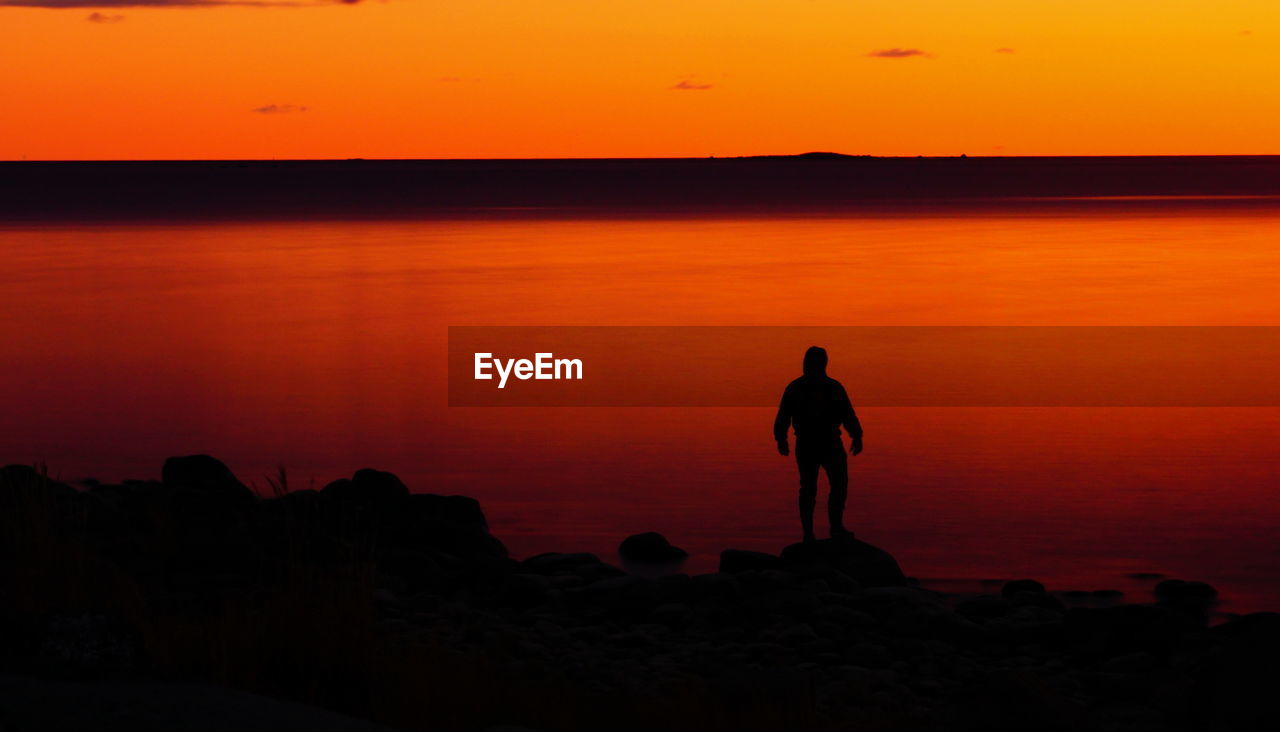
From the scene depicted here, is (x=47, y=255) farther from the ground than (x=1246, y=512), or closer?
farther from the ground

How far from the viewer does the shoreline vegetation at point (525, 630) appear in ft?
30.6

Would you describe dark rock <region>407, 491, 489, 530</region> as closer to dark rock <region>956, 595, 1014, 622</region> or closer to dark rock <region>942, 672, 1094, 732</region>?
dark rock <region>956, 595, 1014, 622</region>

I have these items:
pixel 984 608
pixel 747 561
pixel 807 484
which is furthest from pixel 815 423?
pixel 984 608

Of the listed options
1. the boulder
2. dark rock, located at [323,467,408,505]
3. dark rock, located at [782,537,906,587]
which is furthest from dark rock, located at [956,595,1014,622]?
dark rock, located at [323,467,408,505]

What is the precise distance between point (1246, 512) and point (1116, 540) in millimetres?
2223

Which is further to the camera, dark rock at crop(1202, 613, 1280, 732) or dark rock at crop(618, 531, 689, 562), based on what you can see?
dark rock at crop(618, 531, 689, 562)

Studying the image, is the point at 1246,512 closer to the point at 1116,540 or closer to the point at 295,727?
the point at 1116,540

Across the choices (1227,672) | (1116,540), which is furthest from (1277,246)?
(1227,672)

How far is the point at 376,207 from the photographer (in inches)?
4446

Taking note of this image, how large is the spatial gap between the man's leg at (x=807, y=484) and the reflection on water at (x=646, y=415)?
1.81 metres

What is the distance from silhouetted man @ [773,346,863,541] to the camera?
46.5 ft

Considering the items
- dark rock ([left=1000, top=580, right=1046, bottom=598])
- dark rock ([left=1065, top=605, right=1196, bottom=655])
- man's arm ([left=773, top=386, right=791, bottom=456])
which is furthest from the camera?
dark rock ([left=1000, top=580, right=1046, bottom=598])

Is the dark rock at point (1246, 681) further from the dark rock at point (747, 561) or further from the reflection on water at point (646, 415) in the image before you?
the reflection on water at point (646, 415)

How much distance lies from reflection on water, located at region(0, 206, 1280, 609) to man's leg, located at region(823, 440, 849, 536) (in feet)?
4.82
